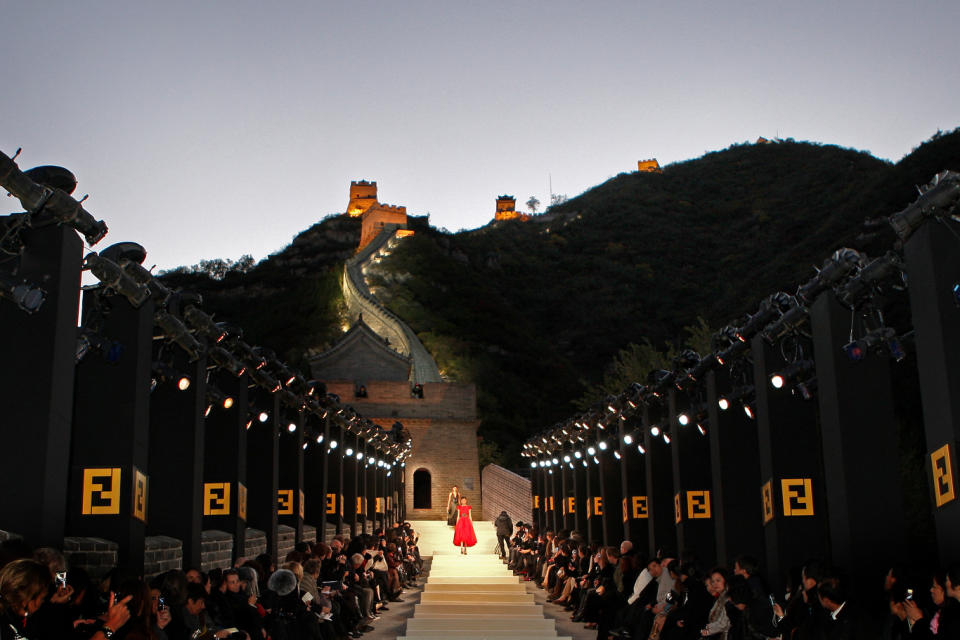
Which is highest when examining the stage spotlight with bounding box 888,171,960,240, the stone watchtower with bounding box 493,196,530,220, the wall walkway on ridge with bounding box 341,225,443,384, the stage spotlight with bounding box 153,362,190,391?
the stone watchtower with bounding box 493,196,530,220

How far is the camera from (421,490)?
54562mm

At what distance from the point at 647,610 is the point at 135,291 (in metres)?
7.35

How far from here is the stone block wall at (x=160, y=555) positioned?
10793 mm

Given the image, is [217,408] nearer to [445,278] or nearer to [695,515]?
[695,515]

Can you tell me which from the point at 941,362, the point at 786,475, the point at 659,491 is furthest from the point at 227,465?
the point at 941,362

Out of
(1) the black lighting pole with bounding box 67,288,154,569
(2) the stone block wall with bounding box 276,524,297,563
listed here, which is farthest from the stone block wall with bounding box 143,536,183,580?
(2) the stone block wall with bounding box 276,524,297,563

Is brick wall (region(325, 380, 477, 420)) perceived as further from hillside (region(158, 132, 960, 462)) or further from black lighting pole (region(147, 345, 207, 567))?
black lighting pole (region(147, 345, 207, 567))

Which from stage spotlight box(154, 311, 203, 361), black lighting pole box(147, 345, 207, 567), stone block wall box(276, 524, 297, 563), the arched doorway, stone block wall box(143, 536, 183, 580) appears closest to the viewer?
stone block wall box(143, 536, 183, 580)

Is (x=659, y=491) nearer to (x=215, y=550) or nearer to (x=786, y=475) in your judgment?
(x=786, y=475)

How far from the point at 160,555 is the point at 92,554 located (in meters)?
1.60

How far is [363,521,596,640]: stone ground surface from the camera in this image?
16438 mm

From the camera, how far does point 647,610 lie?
12.7 metres

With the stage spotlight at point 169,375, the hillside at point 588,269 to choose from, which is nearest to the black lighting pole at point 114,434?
the stage spotlight at point 169,375

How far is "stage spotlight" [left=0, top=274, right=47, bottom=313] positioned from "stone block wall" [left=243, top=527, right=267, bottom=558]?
716 cm
